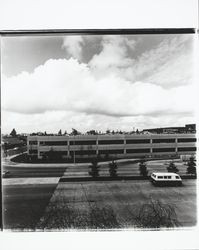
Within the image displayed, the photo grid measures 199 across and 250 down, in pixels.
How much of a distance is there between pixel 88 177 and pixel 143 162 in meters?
1.05

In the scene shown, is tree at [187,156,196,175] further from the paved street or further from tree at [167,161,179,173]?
tree at [167,161,179,173]

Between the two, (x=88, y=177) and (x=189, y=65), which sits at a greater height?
(x=189, y=65)

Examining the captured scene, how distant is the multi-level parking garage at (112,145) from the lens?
10.8ft

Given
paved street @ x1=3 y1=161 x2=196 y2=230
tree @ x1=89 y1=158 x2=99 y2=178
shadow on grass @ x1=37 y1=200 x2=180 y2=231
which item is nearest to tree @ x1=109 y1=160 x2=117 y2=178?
paved street @ x1=3 y1=161 x2=196 y2=230

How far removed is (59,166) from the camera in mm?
3875

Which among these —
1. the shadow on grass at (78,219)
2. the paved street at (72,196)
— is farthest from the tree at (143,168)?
the shadow on grass at (78,219)

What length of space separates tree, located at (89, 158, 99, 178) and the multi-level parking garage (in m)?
0.13

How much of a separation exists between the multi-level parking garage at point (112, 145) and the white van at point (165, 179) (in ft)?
1.19

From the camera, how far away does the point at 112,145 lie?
357 cm

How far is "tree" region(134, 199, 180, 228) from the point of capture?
273 centimetres

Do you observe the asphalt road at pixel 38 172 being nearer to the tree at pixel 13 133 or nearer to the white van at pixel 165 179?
the tree at pixel 13 133
